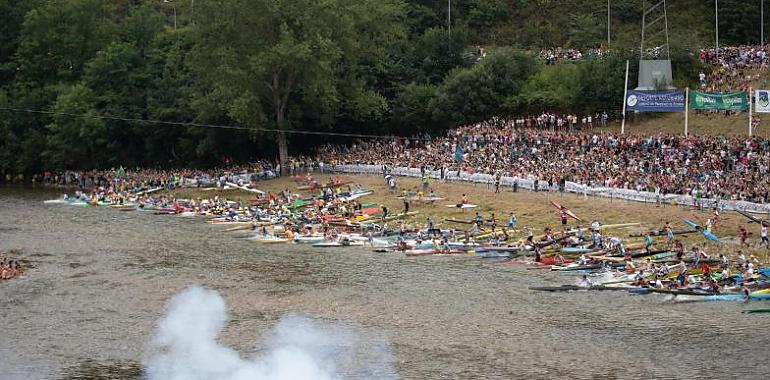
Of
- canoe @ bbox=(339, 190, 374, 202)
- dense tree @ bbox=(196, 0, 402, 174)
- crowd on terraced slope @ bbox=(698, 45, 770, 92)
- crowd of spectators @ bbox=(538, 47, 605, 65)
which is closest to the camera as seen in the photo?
canoe @ bbox=(339, 190, 374, 202)

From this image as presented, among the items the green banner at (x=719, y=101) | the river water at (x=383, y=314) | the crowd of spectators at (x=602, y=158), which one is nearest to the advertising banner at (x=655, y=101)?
the green banner at (x=719, y=101)

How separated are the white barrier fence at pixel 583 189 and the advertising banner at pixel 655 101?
1375 centimetres

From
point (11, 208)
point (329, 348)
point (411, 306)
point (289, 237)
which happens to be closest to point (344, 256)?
point (289, 237)

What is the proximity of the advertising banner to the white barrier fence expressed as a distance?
1375 cm

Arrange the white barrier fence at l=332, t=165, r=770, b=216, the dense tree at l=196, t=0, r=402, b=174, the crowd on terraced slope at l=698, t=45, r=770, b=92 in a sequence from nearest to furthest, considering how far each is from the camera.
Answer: the white barrier fence at l=332, t=165, r=770, b=216
the crowd on terraced slope at l=698, t=45, r=770, b=92
the dense tree at l=196, t=0, r=402, b=174

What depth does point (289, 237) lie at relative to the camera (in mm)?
66750

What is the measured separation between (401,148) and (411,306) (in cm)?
4300

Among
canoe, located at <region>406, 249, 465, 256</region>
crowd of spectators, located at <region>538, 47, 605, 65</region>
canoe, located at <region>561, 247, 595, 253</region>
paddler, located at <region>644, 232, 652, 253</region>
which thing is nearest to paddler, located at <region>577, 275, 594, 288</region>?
paddler, located at <region>644, 232, 652, 253</region>

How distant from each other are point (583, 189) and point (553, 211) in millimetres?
3532

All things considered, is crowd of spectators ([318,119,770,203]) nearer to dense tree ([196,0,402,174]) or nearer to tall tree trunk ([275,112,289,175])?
tall tree trunk ([275,112,289,175])

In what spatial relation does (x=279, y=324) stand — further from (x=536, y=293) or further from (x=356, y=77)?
(x=356, y=77)

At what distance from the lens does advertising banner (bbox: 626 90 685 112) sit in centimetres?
7819

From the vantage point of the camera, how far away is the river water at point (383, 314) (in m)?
40.0

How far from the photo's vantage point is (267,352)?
40469mm
